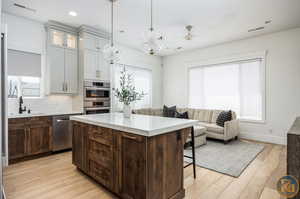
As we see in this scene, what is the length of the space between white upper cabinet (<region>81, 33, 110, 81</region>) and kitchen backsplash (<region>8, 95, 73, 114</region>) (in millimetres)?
914

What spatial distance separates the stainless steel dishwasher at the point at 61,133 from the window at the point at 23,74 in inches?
35.2

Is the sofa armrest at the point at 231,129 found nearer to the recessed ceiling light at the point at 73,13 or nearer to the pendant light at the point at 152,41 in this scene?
the pendant light at the point at 152,41

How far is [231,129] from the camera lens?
4398 millimetres

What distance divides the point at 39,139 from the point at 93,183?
5.89 feet

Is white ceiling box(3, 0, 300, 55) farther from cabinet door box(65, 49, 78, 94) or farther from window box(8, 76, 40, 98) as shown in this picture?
window box(8, 76, 40, 98)

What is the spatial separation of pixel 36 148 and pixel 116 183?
2.35 metres

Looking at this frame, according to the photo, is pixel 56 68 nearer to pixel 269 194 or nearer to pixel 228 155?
pixel 228 155

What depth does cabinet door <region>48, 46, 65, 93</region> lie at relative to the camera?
12.3 ft

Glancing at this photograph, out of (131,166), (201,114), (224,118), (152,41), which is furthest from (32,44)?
(224,118)

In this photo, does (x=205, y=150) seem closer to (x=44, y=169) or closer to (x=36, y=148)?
(x=44, y=169)

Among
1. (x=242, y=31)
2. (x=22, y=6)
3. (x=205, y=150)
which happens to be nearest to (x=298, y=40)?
(x=242, y=31)

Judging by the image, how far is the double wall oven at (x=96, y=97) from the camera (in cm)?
407

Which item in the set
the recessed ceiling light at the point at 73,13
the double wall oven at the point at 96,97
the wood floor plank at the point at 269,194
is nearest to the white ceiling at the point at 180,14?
the recessed ceiling light at the point at 73,13

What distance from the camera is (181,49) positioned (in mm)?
5863
